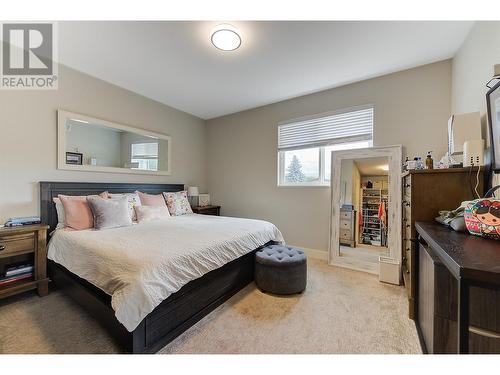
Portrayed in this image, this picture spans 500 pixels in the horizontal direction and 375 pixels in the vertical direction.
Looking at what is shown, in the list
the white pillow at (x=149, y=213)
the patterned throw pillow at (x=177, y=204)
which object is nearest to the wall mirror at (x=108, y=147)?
the patterned throw pillow at (x=177, y=204)

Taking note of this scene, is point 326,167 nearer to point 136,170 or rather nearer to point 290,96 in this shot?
point 290,96

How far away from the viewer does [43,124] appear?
98.5 inches

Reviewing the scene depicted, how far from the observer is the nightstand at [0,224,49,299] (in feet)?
6.49

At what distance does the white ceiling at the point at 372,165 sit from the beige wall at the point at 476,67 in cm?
87

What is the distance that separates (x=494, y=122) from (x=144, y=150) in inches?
158

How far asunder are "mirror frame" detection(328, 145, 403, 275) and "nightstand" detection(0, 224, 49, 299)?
11.5 ft

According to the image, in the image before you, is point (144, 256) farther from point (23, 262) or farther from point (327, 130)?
point (327, 130)

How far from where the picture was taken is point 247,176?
4133mm

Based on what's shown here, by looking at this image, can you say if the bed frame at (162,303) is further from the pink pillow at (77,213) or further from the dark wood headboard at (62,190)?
the pink pillow at (77,213)

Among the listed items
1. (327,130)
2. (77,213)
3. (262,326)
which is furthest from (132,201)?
(327,130)

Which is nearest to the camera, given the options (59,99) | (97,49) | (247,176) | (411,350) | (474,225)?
(474,225)

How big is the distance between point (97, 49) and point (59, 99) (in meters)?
0.89

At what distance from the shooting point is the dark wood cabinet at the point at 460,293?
0.74m
